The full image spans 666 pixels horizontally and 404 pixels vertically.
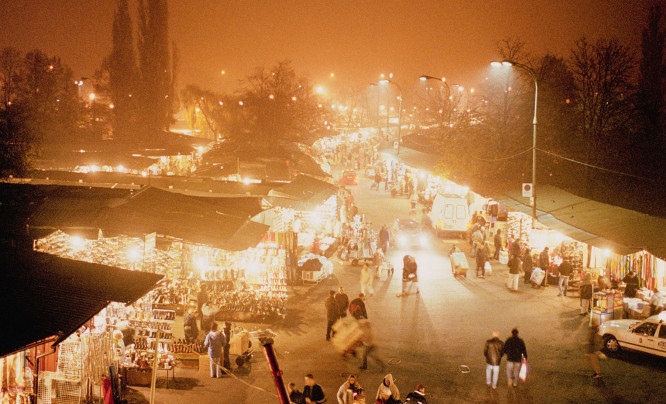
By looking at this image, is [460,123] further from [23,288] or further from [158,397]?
[23,288]

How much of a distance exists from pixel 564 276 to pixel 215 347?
39.4 feet

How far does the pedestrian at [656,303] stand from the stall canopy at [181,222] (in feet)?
35.4

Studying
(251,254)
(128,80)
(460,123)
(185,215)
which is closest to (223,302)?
(251,254)

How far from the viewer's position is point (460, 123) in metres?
35.1

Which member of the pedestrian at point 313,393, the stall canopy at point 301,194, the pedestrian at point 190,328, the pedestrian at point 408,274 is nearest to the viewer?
the pedestrian at point 313,393

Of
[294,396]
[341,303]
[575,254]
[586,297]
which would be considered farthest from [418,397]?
[575,254]

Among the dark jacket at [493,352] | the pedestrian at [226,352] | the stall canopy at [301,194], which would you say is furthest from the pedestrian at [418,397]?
the stall canopy at [301,194]

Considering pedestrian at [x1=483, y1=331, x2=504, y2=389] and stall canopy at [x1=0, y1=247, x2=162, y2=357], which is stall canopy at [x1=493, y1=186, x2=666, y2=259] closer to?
pedestrian at [x1=483, y1=331, x2=504, y2=389]

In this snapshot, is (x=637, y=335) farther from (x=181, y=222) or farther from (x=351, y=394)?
(x=181, y=222)

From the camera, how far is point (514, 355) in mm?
12328

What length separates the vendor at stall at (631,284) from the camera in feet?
57.8

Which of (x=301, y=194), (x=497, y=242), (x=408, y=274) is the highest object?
(x=301, y=194)

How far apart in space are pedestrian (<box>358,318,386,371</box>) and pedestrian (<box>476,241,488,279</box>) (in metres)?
8.46

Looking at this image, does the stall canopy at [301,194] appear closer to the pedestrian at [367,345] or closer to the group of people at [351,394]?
the pedestrian at [367,345]
